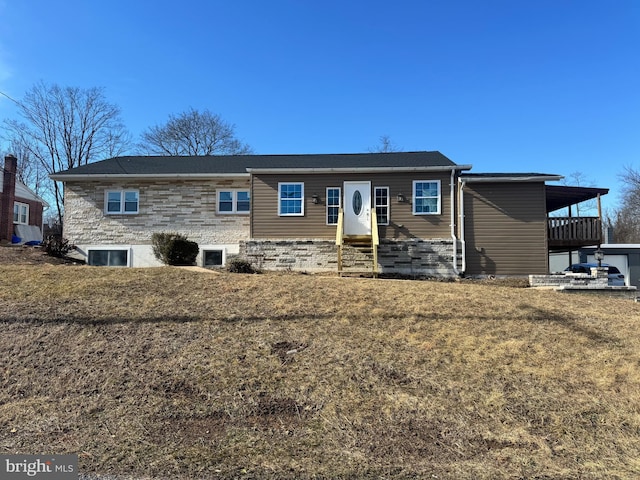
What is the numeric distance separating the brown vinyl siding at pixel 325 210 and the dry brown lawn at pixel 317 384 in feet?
21.6

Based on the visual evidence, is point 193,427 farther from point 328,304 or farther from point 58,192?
point 58,192

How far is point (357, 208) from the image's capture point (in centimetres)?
1505

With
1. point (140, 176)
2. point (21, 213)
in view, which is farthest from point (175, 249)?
point (21, 213)

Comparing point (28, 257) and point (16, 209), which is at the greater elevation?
point (16, 209)

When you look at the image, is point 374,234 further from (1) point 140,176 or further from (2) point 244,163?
(1) point 140,176

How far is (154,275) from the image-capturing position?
973 cm

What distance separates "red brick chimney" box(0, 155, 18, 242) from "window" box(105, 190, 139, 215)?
1055cm

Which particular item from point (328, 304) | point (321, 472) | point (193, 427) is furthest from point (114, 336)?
point (321, 472)

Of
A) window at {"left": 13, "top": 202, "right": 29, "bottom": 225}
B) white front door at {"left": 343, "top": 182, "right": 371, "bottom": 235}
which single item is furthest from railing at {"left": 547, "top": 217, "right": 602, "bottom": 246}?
window at {"left": 13, "top": 202, "right": 29, "bottom": 225}

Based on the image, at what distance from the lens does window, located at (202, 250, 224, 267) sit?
16094mm

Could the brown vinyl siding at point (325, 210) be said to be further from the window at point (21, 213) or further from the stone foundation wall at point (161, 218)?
the window at point (21, 213)

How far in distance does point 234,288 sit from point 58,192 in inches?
1196

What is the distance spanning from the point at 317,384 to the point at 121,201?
45.2 ft

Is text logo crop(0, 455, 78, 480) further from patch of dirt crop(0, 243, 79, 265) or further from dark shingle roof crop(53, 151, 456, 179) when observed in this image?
dark shingle roof crop(53, 151, 456, 179)
